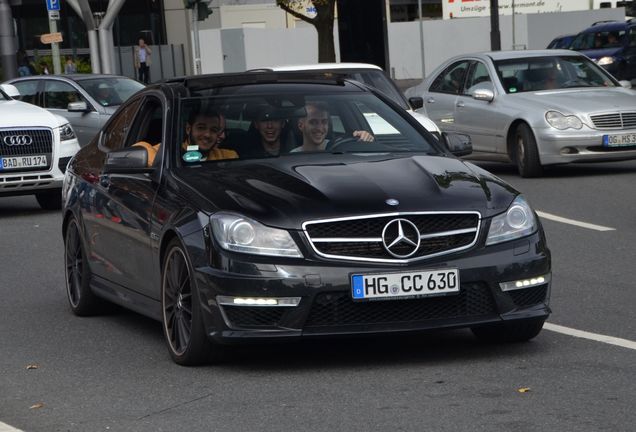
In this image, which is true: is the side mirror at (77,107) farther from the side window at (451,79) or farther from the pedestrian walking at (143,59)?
the pedestrian walking at (143,59)

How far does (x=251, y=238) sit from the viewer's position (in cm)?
711

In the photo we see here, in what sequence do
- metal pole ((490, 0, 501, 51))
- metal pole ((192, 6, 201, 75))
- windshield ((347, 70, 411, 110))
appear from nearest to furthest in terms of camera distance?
windshield ((347, 70, 411, 110)), metal pole ((192, 6, 201, 75)), metal pole ((490, 0, 501, 51))

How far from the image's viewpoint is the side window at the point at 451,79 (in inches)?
776

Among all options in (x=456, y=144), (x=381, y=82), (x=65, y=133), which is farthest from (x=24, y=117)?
(x=456, y=144)

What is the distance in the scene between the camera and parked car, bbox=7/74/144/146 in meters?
22.6

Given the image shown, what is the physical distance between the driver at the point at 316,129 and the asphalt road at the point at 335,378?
1057 mm

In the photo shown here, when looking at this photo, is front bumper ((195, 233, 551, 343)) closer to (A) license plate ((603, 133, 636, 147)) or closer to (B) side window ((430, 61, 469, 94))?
(A) license plate ((603, 133, 636, 147))

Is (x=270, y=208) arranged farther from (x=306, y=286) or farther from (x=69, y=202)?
(x=69, y=202)

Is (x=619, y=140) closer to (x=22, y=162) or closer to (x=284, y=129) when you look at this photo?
(x=22, y=162)

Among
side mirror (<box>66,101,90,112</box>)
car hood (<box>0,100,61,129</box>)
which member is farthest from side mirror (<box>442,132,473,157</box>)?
side mirror (<box>66,101,90,112</box>)

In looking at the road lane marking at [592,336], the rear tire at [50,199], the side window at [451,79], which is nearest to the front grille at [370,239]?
the road lane marking at [592,336]

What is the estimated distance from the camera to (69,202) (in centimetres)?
982

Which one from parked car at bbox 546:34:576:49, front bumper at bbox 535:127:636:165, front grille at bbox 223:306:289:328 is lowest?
parked car at bbox 546:34:576:49

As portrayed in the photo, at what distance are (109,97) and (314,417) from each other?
17.5 metres
